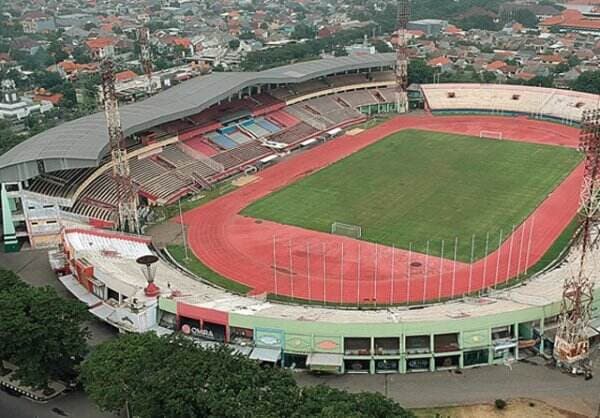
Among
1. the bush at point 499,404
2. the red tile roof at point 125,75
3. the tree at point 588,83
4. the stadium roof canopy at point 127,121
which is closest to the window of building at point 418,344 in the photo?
the bush at point 499,404

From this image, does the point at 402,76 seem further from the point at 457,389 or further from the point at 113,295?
the point at 457,389

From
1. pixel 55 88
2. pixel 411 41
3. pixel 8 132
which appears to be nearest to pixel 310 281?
pixel 8 132

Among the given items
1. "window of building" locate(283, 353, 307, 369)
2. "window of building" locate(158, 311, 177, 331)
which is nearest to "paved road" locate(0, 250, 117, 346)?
"window of building" locate(158, 311, 177, 331)

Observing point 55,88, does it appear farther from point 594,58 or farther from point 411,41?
point 594,58

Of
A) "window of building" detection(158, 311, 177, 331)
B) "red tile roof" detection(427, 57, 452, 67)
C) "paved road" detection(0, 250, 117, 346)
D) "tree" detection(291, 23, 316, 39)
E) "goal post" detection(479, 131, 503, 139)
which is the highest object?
"tree" detection(291, 23, 316, 39)

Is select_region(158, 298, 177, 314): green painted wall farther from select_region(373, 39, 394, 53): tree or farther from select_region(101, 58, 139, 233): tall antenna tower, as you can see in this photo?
select_region(373, 39, 394, 53): tree
